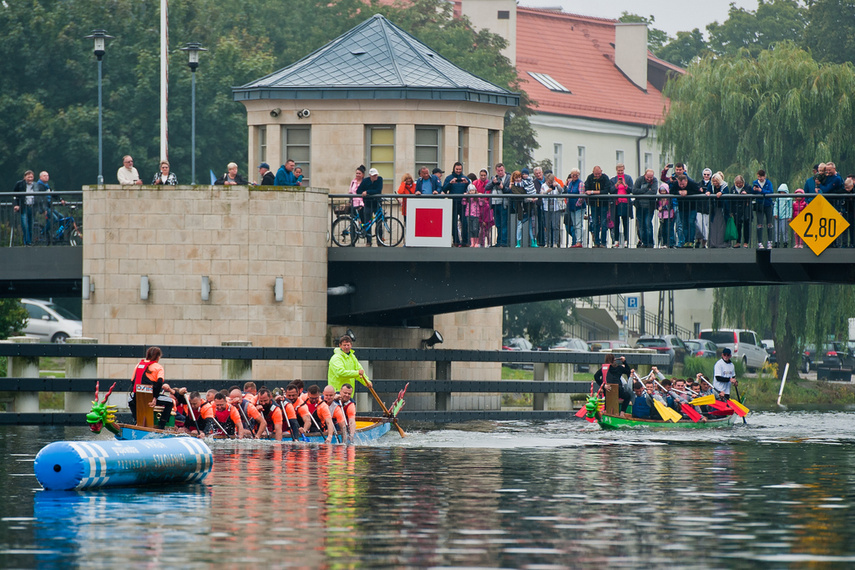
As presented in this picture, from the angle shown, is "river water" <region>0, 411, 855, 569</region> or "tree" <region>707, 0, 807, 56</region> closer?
"river water" <region>0, 411, 855, 569</region>

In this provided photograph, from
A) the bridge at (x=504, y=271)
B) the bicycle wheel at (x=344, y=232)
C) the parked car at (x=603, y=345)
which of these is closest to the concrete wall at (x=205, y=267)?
the bicycle wheel at (x=344, y=232)

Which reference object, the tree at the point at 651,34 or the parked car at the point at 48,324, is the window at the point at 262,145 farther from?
the tree at the point at 651,34

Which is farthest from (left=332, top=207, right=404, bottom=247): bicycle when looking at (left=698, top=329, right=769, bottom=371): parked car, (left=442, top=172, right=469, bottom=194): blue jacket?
(left=698, top=329, right=769, bottom=371): parked car

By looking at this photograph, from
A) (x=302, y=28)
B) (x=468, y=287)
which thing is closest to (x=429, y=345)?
(x=468, y=287)

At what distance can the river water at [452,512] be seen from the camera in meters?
13.7

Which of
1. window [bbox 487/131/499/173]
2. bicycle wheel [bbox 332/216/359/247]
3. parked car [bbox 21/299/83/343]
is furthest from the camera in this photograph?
parked car [bbox 21/299/83/343]

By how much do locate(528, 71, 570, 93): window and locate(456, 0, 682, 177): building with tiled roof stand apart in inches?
1.9

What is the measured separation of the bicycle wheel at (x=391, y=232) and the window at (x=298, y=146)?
3901 mm

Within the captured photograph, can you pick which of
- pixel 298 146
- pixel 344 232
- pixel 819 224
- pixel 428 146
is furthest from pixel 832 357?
pixel 344 232

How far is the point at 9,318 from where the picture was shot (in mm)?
43500

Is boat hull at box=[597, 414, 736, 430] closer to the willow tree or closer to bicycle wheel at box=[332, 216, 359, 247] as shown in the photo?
bicycle wheel at box=[332, 216, 359, 247]

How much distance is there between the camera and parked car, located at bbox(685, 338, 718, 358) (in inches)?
2628

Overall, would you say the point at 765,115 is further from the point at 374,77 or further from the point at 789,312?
the point at 374,77

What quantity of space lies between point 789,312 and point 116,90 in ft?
80.1
